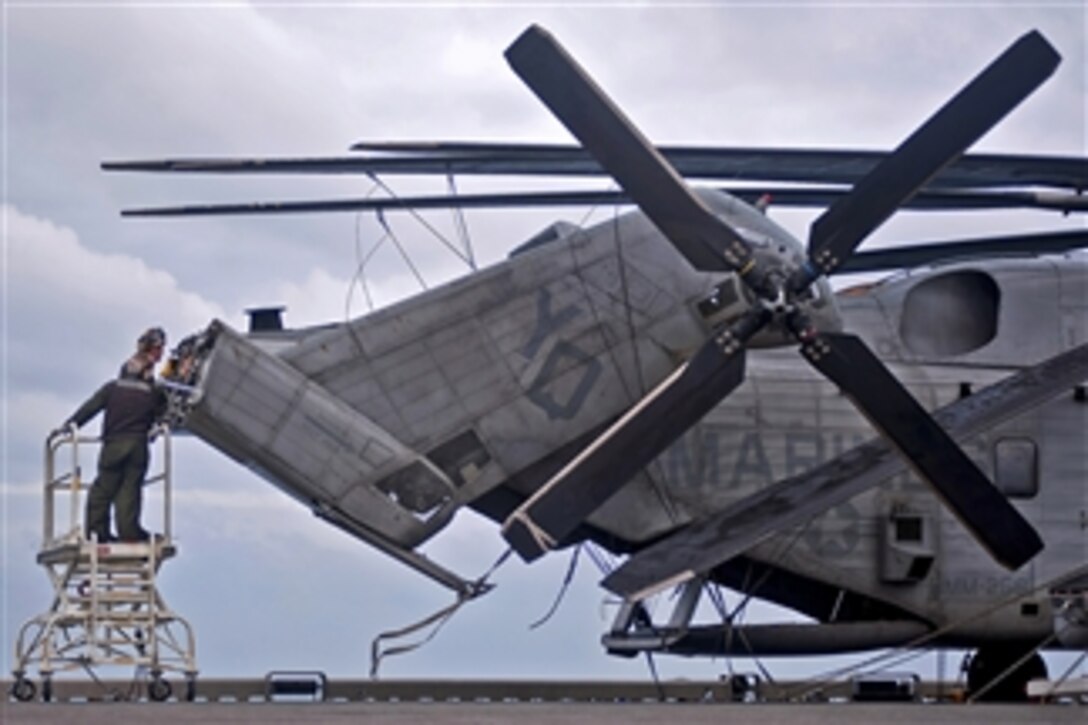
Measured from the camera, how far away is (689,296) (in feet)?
59.9

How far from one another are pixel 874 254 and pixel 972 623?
4527 mm

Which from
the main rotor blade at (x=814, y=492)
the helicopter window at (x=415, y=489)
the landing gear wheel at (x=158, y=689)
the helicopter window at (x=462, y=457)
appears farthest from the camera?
the helicopter window at (x=462, y=457)

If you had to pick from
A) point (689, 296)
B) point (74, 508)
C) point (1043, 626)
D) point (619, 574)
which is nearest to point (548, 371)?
point (689, 296)

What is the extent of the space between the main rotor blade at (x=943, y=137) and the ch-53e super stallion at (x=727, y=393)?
0.02 metres

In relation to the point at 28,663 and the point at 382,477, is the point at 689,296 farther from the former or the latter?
the point at 28,663

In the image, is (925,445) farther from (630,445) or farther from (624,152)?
(624,152)

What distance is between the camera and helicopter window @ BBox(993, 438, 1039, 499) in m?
20.2

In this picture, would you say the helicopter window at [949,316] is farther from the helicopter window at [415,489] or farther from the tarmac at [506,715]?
the tarmac at [506,715]

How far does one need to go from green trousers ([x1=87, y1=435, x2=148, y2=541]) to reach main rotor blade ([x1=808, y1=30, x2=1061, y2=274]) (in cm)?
620

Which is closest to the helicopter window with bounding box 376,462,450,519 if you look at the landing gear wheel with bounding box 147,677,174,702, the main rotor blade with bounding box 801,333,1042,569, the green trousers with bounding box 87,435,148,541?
the green trousers with bounding box 87,435,148,541

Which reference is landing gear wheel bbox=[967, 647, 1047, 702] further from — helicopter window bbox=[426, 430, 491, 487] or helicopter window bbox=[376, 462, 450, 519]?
helicopter window bbox=[376, 462, 450, 519]

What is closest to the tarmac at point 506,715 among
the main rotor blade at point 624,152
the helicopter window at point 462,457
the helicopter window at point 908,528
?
the main rotor blade at point 624,152

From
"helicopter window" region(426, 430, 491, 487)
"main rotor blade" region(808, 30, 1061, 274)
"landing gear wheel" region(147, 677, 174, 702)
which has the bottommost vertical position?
"landing gear wheel" region(147, 677, 174, 702)

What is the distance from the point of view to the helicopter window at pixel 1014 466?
20.2 m
